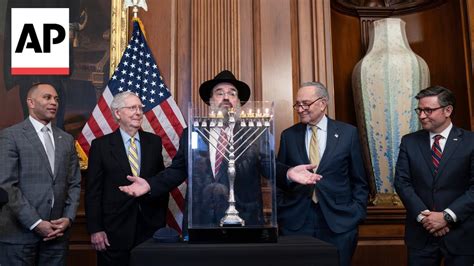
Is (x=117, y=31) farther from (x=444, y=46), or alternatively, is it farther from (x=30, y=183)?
(x=444, y=46)

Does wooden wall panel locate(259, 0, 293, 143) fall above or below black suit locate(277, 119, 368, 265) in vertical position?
above

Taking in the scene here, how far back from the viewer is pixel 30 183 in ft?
11.6

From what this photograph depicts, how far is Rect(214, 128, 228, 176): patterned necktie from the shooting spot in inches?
101

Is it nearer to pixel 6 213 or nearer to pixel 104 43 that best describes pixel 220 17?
pixel 104 43

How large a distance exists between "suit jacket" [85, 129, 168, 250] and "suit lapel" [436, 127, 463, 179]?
1.84m

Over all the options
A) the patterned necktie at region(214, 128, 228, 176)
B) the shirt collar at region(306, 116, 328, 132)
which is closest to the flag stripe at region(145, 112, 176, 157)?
the shirt collar at region(306, 116, 328, 132)

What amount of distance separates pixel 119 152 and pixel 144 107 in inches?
34.5

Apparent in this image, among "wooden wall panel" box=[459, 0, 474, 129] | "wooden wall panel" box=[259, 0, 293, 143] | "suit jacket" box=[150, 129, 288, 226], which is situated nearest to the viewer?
"suit jacket" box=[150, 129, 288, 226]

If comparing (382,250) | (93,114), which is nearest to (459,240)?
(382,250)

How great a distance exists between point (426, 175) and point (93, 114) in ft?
8.86

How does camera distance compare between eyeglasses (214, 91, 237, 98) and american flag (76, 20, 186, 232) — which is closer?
eyeglasses (214, 91, 237, 98)

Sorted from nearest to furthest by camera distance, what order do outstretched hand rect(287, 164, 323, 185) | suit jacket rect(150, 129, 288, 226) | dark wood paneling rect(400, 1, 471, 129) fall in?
1. suit jacket rect(150, 129, 288, 226)
2. outstretched hand rect(287, 164, 323, 185)
3. dark wood paneling rect(400, 1, 471, 129)

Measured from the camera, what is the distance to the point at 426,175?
11.2ft

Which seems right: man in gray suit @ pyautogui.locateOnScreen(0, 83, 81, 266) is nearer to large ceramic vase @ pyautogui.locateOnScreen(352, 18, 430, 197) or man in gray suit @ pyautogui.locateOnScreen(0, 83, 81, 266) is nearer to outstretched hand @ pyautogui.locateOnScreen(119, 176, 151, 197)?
outstretched hand @ pyautogui.locateOnScreen(119, 176, 151, 197)
